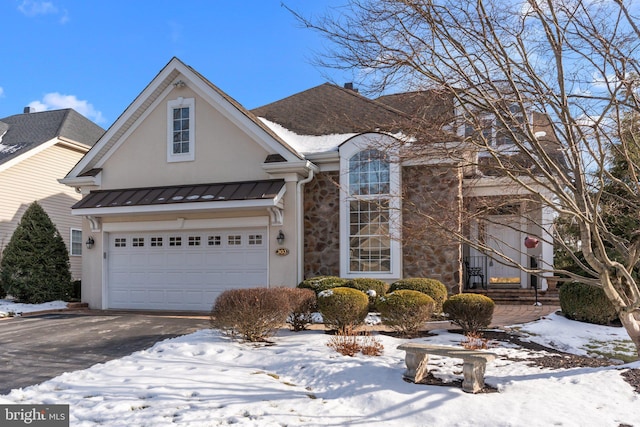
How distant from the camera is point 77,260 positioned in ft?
67.5

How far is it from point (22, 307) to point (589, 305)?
13638 mm

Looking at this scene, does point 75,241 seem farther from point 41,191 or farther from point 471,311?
point 471,311

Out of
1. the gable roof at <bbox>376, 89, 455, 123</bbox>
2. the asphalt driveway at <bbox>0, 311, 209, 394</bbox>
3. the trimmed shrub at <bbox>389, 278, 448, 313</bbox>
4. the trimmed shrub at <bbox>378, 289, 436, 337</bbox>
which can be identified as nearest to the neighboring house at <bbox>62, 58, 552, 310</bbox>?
the trimmed shrub at <bbox>389, 278, 448, 313</bbox>

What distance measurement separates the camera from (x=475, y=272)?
15562 millimetres

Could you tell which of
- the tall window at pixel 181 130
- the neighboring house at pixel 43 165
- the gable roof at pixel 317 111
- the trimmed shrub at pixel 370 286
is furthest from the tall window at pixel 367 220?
the neighboring house at pixel 43 165

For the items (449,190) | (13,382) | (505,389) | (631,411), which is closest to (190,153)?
(449,190)

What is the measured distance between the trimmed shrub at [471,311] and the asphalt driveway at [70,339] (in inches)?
189

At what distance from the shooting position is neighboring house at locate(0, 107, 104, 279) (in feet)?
60.2

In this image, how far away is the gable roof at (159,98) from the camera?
1275 centimetres

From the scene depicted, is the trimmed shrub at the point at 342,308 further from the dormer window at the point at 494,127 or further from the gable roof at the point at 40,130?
the gable roof at the point at 40,130

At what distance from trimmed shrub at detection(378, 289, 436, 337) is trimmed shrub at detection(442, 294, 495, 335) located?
535 millimetres

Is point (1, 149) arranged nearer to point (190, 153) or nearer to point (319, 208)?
point (190, 153)

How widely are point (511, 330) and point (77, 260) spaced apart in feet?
56.2

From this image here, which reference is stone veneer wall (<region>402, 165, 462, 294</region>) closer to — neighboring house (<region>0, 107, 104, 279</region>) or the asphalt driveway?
the asphalt driveway
